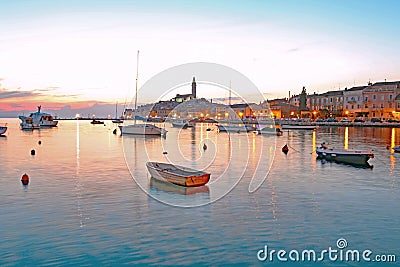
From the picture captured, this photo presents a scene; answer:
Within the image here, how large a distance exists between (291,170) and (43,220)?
17384 millimetres

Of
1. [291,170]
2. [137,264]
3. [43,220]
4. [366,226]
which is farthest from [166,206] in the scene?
[291,170]

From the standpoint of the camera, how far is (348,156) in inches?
1153

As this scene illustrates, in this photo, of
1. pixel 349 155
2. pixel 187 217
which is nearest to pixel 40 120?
pixel 349 155

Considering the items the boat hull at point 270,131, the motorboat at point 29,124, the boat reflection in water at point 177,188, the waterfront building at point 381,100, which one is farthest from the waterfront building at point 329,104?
the boat reflection in water at point 177,188

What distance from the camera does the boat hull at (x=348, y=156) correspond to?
2878 centimetres

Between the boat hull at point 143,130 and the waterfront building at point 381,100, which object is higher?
the waterfront building at point 381,100

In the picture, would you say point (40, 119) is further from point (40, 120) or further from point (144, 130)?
point (144, 130)

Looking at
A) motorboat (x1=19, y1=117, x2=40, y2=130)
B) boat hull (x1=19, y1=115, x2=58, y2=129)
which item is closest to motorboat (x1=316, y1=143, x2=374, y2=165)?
motorboat (x1=19, y1=117, x2=40, y2=130)

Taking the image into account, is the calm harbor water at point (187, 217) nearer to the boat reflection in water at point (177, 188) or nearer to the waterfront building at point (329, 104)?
the boat reflection in water at point (177, 188)

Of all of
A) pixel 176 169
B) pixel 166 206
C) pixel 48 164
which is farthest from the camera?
pixel 48 164

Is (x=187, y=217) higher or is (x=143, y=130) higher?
(x=143, y=130)

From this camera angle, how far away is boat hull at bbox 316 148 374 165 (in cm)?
2878

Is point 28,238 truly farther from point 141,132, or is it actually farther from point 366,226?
point 141,132

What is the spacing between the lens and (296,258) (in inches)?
433
